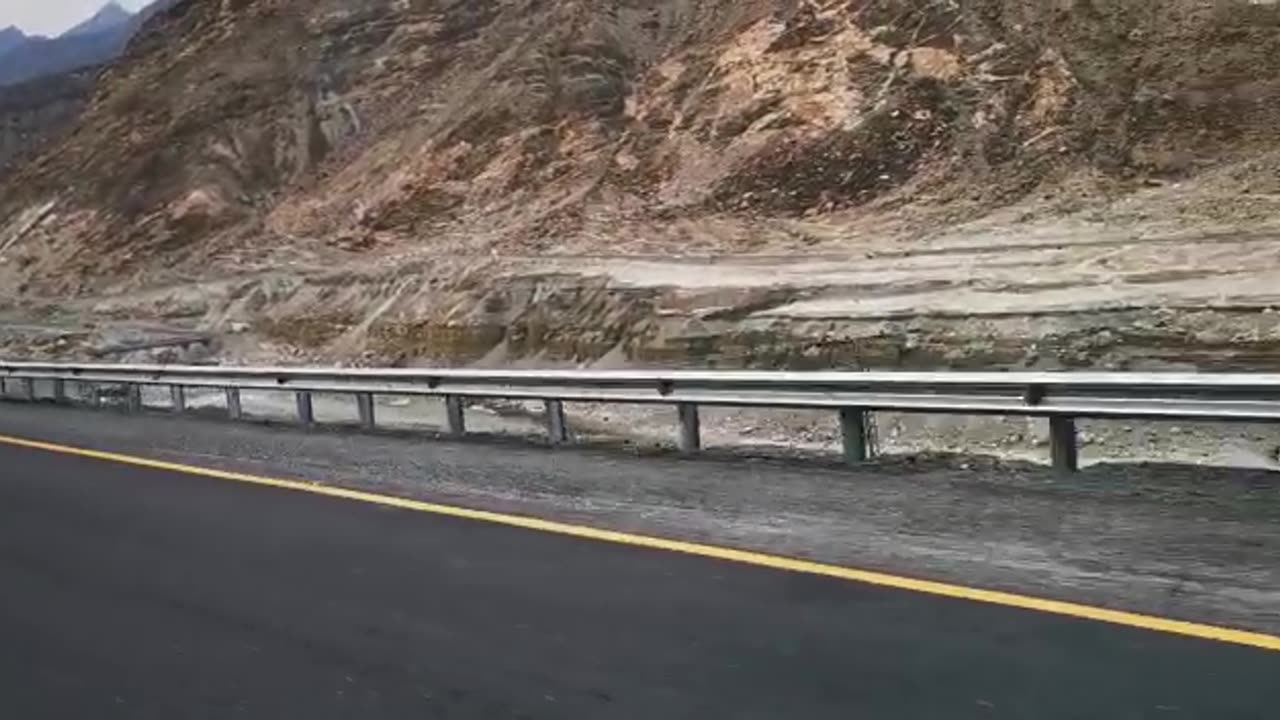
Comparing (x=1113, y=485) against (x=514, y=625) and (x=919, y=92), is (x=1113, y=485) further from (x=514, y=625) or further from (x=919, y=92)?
(x=919, y=92)

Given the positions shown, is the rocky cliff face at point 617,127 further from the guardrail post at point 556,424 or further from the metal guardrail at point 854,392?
the guardrail post at point 556,424

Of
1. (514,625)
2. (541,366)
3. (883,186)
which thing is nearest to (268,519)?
(514,625)

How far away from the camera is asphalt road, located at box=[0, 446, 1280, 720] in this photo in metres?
4.54

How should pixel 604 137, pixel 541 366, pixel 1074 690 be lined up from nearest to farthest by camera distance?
1. pixel 1074 690
2. pixel 541 366
3. pixel 604 137

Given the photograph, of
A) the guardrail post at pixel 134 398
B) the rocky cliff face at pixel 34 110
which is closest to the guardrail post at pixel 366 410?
the guardrail post at pixel 134 398

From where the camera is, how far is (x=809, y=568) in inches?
250

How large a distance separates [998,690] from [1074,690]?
0.25m

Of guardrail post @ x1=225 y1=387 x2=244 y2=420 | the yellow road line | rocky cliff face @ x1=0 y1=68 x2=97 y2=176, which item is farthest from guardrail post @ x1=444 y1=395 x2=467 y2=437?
rocky cliff face @ x1=0 y1=68 x2=97 y2=176

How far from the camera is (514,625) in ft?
18.9

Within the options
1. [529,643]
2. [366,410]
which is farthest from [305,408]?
[529,643]

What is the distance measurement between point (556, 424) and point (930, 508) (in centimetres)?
477

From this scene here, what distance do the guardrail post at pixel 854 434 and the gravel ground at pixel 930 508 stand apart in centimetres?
23

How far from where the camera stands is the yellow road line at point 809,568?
16.2 ft

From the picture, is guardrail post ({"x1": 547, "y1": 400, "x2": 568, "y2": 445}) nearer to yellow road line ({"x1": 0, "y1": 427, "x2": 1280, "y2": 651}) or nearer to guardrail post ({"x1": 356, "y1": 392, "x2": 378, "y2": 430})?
yellow road line ({"x1": 0, "y1": 427, "x2": 1280, "y2": 651})
